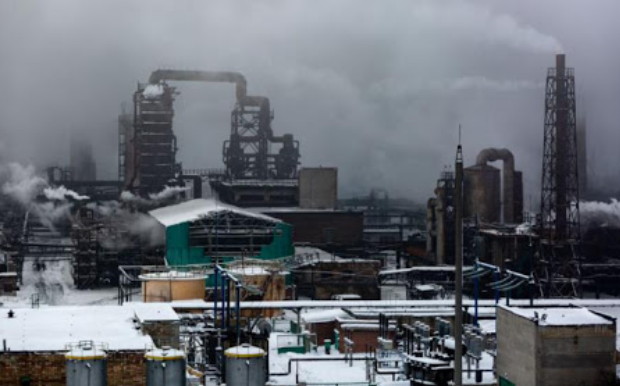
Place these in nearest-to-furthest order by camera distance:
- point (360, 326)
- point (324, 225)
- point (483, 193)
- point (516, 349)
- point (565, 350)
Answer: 1. point (565, 350)
2. point (516, 349)
3. point (360, 326)
4. point (483, 193)
5. point (324, 225)

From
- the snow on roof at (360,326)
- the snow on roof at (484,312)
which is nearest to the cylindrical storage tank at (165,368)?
the snow on roof at (360,326)

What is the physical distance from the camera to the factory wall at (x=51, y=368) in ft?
49.9

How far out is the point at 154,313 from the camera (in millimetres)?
20344

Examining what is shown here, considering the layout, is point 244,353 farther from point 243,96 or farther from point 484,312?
point 243,96

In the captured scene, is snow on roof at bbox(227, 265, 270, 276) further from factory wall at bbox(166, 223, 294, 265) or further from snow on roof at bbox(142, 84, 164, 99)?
snow on roof at bbox(142, 84, 164, 99)

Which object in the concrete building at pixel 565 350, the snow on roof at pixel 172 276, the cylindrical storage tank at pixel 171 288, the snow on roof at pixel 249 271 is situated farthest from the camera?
the snow on roof at pixel 249 271

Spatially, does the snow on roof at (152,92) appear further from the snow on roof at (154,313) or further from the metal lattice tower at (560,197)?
the snow on roof at (154,313)

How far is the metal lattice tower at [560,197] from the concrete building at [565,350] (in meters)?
19.7

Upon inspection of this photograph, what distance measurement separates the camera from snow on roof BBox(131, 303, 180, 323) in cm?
1948

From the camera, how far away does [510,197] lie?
4681cm

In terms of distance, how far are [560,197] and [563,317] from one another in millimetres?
22089

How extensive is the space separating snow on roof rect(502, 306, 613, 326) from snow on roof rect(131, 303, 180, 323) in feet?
21.4

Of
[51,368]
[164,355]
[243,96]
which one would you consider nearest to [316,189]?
[243,96]

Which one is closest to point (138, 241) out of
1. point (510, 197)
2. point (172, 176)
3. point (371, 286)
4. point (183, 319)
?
point (172, 176)
